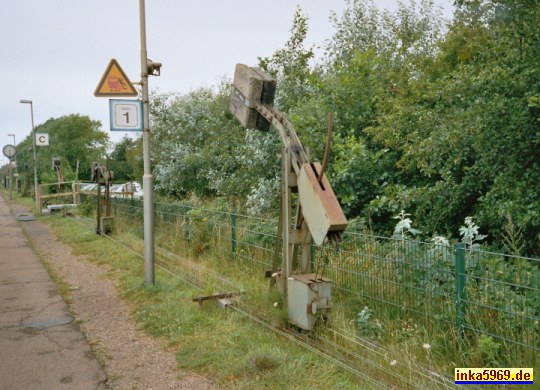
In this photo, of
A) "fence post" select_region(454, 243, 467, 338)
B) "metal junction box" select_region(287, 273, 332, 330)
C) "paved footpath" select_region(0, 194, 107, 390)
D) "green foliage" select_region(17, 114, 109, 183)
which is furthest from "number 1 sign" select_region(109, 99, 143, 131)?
"green foliage" select_region(17, 114, 109, 183)

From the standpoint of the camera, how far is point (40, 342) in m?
5.88

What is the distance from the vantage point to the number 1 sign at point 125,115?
7.89 metres

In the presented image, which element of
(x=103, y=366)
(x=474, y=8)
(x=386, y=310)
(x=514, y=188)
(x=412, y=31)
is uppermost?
(x=412, y=31)

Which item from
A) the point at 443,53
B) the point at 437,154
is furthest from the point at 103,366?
the point at 443,53

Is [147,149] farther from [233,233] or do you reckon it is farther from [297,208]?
[297,208]

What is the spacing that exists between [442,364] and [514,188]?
365cm

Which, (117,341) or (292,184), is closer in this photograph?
(292,184)

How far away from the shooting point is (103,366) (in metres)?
5.13

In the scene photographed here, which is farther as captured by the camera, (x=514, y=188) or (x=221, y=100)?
(x=221, y=100)

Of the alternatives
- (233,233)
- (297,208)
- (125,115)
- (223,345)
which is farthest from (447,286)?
(125,115)

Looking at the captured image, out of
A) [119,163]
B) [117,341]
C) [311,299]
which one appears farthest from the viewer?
[119,163]

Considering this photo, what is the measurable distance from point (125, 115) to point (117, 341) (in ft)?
11.5

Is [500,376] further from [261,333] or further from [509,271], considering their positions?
[261,333]

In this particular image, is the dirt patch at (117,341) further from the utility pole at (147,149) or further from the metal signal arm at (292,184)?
the metal signal arm at (292,184)
